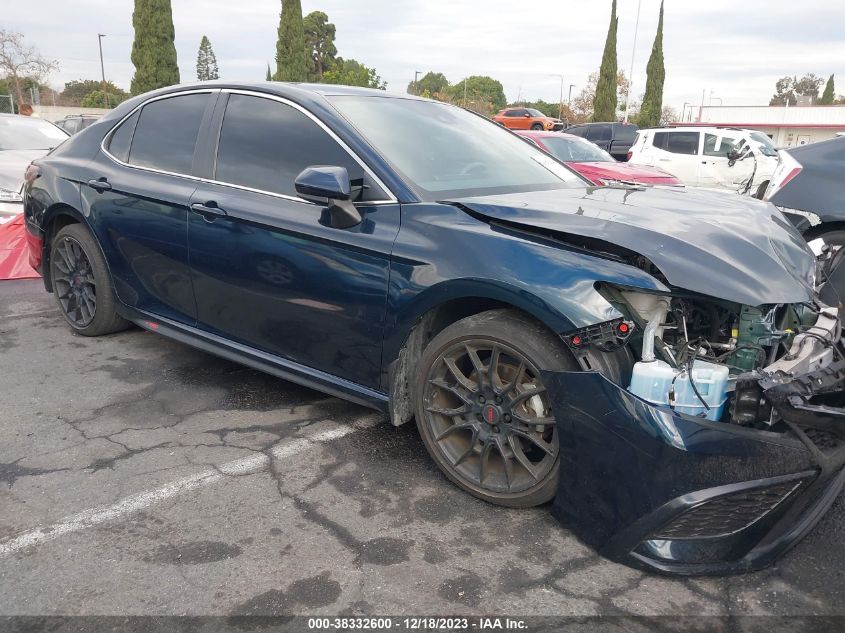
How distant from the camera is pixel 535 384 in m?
2.54

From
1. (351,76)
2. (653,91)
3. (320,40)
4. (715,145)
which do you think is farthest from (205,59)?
(715,145)

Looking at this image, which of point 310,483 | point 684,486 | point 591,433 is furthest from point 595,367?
point 310,483

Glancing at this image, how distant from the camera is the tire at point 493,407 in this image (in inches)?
98.7

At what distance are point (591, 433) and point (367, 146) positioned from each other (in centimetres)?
161

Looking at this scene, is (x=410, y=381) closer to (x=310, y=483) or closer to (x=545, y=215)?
(x=310, y=483)

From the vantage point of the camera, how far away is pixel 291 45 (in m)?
30.4

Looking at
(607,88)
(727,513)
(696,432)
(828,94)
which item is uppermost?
(828,94)

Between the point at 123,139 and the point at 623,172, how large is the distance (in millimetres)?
7186

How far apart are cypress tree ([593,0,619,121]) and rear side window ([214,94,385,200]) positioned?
38.6 metres

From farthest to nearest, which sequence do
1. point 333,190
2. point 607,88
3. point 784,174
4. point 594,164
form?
point 607,88 → point 594,164 → point 784,174 → point 333,190

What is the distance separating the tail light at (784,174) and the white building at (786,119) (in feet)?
147

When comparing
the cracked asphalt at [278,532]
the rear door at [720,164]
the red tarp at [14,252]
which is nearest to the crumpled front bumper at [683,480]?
the cracked asphalt at [278,532]

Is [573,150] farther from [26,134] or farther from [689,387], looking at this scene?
[689,387]

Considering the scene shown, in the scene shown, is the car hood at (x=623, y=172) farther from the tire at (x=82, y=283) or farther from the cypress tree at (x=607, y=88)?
the cypress tree at (x=607, y=88)
